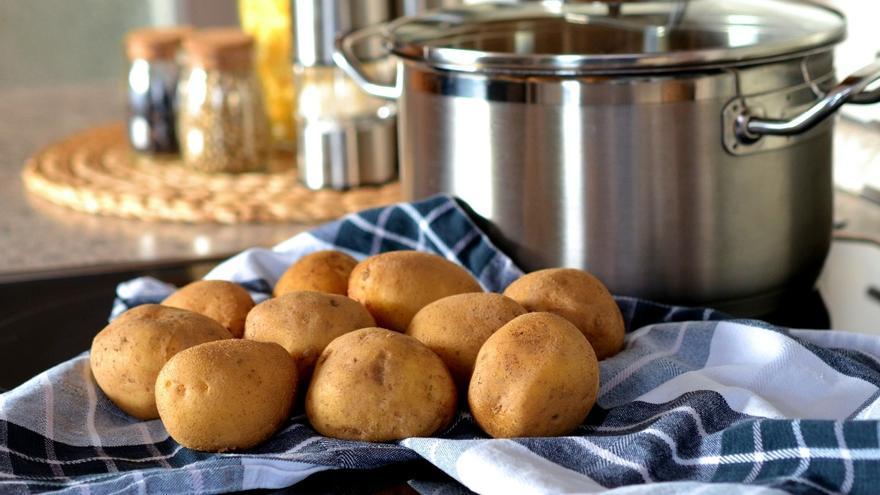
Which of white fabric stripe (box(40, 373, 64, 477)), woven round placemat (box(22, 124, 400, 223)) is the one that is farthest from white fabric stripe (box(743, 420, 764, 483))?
woven round placemat (box(22, 124, 400, 223))

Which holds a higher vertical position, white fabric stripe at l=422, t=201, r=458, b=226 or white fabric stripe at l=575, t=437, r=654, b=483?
white fabric stripe at l=422, t=201, r=458, b=226

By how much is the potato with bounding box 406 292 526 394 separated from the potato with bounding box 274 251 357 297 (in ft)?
0.31

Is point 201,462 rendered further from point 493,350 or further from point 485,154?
point 485,154

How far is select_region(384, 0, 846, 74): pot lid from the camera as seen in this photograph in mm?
780

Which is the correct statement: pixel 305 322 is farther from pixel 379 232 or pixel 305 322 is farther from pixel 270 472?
pixel 379 232

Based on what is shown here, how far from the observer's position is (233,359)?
58cm

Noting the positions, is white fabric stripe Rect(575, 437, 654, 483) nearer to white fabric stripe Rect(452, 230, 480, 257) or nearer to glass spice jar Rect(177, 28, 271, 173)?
white fabric stripe Rect(452, 230, 480, 257)

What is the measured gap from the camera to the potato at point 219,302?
0.69 metres

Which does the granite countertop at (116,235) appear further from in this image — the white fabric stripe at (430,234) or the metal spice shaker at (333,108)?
the white fabric stripe at (430,234)

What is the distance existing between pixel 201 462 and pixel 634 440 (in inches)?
8.1

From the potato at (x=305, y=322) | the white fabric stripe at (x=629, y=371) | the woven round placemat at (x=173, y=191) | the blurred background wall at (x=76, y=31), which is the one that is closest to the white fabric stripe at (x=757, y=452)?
the white fabric stripe at (x=629, y=371)

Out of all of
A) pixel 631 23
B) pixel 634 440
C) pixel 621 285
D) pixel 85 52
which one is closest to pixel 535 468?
pixel 634 440

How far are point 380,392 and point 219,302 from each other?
16 cm

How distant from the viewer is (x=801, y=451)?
53cm
